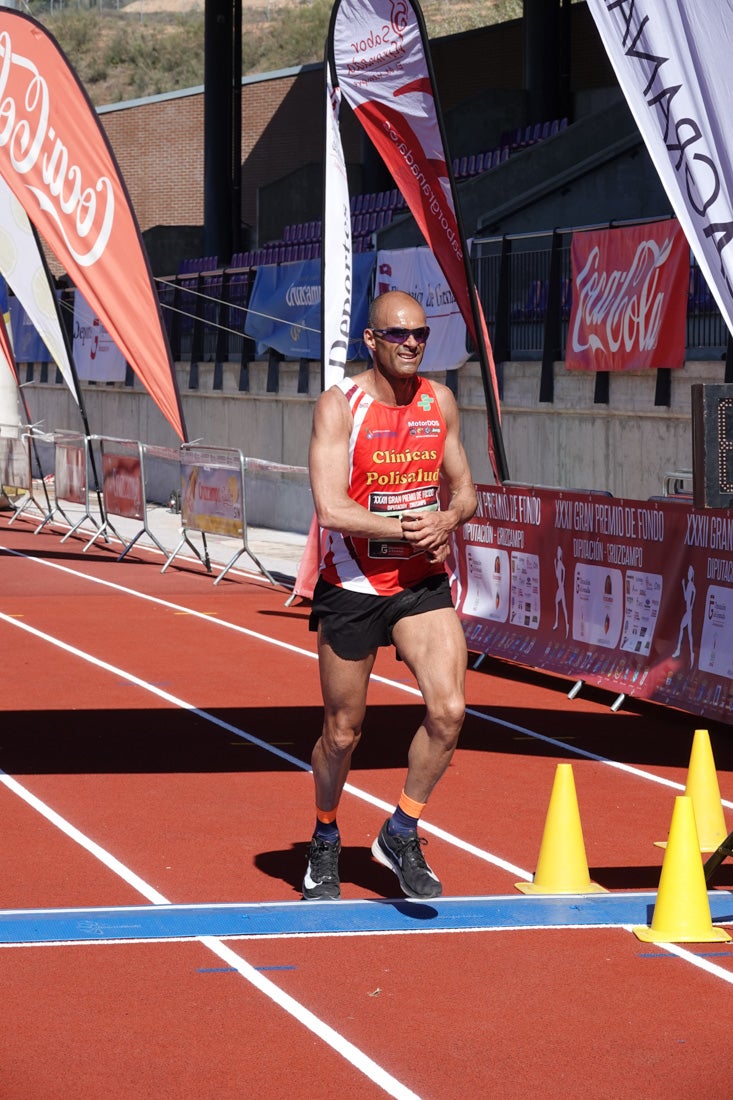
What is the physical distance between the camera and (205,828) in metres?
7.92

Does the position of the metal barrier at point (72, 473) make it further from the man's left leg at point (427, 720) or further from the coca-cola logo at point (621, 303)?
the man's left leg at point (427, 720)

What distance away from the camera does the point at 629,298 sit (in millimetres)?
17469

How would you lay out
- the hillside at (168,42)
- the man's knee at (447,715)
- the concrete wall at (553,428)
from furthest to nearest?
the hillside at (168,42) < the concrete wall at (553,428) < the man's knee at (447,715)

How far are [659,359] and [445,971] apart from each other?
482 inches

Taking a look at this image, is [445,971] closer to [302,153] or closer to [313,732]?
[313,732]

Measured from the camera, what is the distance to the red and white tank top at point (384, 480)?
20.7ft

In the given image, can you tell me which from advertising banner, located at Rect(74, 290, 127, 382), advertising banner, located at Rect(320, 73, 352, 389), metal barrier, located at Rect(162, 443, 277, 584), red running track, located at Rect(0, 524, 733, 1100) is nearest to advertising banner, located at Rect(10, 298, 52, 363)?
advertising banner, located at Rect(74, 290, 127, 382)

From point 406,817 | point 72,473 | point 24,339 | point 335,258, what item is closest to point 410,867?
point 406,817

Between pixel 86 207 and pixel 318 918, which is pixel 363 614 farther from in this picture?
pixel 86 207

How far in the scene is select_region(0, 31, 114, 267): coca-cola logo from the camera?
16531mm

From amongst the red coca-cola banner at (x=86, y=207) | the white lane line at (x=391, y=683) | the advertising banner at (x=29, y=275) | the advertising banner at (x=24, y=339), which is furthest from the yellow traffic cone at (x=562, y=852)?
the advertising banner at (x=24, y=339)

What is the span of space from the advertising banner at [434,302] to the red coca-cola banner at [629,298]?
2.32m

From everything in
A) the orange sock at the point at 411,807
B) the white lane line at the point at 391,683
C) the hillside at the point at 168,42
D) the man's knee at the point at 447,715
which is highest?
the hillside at the point at 168,42

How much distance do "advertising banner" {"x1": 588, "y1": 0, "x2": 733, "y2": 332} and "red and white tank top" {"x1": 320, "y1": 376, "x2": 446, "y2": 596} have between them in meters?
1.41
